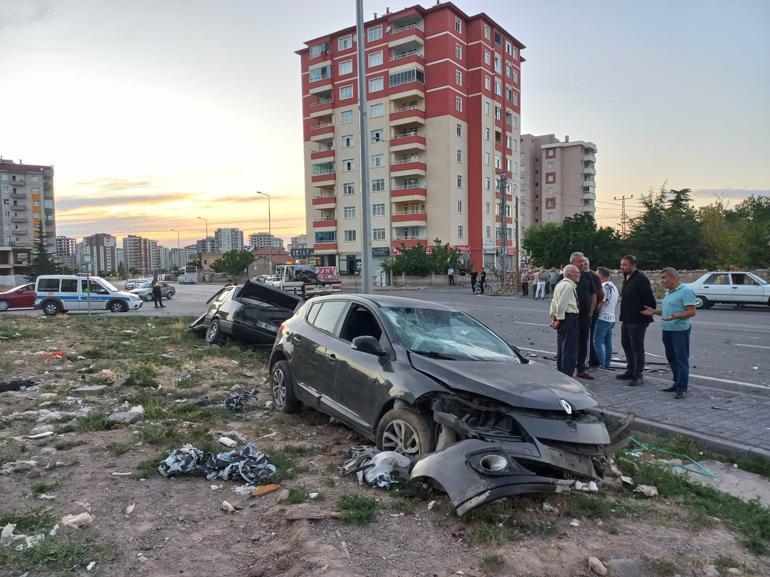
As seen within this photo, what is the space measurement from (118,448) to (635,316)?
681cm

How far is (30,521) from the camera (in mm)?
3717

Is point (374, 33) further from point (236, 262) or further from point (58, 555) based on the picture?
point (58, 555)

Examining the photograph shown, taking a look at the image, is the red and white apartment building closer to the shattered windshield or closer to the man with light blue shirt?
the man with light blue shirt

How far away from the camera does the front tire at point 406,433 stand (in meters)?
4.31

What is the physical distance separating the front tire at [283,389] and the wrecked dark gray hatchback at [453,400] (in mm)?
275

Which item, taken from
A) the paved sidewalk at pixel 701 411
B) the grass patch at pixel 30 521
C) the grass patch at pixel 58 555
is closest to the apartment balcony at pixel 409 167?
the paved sidewalk at pixel 701 411

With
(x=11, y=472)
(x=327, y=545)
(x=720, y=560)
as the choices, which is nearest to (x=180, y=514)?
(x=327, y=545)

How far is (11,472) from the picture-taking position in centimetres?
465

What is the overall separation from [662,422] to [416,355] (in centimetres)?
323

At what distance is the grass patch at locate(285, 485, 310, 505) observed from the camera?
4.07 meters

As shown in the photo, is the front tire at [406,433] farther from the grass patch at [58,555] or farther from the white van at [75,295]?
the white van at [75,295]

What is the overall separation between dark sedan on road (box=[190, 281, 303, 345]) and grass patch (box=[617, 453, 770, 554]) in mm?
7884

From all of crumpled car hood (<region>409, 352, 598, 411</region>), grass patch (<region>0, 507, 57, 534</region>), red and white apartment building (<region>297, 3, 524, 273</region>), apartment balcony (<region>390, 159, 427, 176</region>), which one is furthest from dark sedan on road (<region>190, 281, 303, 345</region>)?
apartment balcony (<region>390, 159, 427, 176</region>)

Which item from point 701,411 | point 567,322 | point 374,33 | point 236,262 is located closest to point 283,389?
point 567,322
